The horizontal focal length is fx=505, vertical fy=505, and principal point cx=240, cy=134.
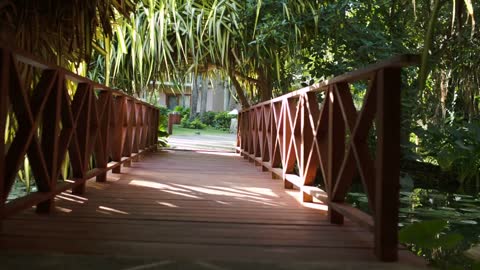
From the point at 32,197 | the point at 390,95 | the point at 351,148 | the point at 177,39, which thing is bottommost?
the point at 32,197

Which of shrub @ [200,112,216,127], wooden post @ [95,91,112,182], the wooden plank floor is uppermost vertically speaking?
shrub @ [200,112,216,127]

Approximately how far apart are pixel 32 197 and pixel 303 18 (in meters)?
4.44

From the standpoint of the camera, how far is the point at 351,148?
2.38 metres

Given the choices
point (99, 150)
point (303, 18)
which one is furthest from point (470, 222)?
point (303, 18)

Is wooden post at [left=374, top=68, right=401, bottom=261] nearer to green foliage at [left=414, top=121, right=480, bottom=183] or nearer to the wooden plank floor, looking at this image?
the wooden plank floor

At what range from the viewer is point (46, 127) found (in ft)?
8.68

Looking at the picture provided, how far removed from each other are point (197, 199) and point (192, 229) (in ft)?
3.30

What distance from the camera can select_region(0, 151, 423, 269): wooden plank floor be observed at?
6.67 ft

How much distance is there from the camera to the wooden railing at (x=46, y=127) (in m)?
2.12

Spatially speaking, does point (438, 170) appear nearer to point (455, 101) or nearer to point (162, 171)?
point (455, 101)

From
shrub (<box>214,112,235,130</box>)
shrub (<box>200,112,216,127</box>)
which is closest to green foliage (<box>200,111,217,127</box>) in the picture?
shrub (<box>200,112,216,127</box>)

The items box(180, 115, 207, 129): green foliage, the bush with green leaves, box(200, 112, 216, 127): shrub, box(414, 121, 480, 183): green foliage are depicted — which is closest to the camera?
box(414, 121, 480, 183): green foliage

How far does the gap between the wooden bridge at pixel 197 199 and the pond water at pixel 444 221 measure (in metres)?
0.32

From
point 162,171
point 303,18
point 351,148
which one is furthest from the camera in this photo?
point 303,18
